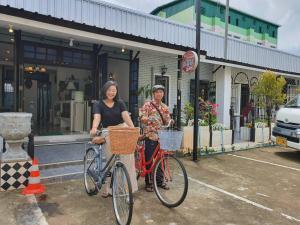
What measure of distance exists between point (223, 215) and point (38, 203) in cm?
278

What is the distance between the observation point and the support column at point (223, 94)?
12.7 metres

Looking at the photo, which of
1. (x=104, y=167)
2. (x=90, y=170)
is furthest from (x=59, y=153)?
(x=104, y=167)

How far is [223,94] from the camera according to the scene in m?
12.7

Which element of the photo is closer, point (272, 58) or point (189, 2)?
point (272, 58)

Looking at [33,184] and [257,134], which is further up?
[257,134]

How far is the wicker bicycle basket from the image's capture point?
3.52 m

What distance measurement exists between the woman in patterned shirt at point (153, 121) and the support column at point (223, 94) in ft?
26.7

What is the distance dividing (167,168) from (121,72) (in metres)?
7.13

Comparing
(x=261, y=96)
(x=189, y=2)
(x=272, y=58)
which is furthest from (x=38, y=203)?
(x=189, y=2)

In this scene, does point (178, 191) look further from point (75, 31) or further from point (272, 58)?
point (272, 58)

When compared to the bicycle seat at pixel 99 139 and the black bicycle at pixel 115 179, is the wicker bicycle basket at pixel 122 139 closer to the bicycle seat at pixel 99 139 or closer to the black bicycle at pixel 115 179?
the black bicycle at pixel 115 179

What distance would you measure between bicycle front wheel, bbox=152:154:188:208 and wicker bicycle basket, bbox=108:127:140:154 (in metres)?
1.06

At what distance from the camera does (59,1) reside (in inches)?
366

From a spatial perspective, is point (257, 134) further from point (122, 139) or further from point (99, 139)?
point (122, 139)
